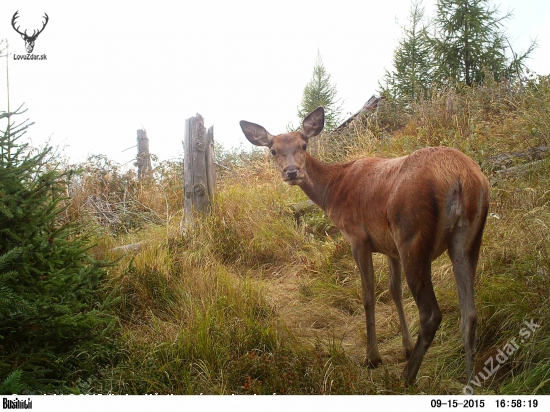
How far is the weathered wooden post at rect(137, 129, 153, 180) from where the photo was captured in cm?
1165

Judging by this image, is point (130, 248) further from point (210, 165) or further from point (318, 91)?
point (318, 91)

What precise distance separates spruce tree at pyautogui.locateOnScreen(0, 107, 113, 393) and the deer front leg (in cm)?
243

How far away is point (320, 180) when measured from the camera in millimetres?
5590

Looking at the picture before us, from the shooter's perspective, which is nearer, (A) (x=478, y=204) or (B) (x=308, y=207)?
(A) (x=478, y=204)

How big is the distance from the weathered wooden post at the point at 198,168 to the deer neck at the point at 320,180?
10.0 feet

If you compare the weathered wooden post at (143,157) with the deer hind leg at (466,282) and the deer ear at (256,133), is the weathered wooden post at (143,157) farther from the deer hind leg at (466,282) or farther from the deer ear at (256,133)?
the deer hind leg at (466,282)

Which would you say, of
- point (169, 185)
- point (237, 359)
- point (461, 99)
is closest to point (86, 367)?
point (237, 359)

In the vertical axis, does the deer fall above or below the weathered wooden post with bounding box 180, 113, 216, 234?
below

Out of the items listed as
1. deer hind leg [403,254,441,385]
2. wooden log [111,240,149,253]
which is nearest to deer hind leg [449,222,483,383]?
deer hind leg [403,254,441,385]

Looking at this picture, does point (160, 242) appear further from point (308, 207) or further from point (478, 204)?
point (478, 204)

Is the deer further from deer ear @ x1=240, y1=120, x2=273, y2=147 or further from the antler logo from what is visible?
the antler logo

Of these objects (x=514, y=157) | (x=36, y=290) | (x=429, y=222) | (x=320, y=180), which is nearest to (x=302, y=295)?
(x=320, y=180)
